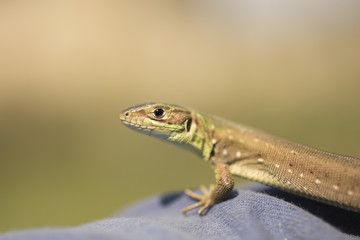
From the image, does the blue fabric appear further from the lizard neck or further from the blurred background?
the blurred background

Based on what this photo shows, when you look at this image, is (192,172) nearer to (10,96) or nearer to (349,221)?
(349,221)

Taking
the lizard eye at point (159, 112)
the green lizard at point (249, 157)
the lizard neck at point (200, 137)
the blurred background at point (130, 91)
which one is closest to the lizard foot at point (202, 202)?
the green lizard at point (249, 157)

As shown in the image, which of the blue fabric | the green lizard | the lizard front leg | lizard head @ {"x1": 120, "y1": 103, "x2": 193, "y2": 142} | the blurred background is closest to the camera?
the blue fabric

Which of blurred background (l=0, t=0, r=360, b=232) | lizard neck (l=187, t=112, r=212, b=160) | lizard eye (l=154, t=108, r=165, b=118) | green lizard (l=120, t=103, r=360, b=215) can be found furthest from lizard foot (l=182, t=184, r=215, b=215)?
blurred background (l=0, t=0, r=360, b=232)

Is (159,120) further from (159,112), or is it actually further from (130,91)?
(130,91)

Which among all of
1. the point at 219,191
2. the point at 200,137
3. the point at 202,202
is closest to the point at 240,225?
the point at 219,191
